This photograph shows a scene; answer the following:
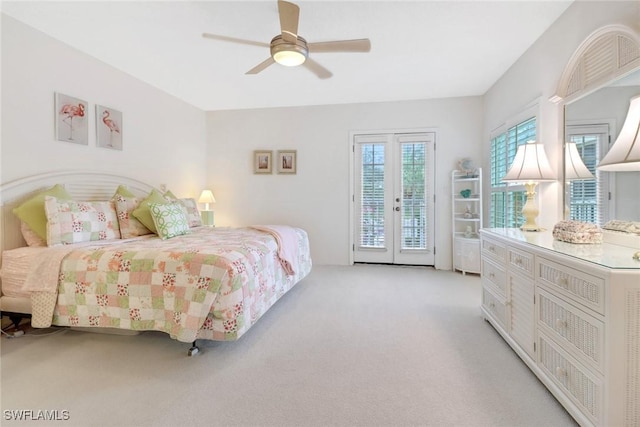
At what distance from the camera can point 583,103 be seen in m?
2.08

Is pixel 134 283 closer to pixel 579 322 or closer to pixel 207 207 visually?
pixel 579 322

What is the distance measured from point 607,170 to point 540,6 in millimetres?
1467

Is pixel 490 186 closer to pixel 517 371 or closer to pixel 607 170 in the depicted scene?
pixel 607 170

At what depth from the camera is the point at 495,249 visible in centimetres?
237

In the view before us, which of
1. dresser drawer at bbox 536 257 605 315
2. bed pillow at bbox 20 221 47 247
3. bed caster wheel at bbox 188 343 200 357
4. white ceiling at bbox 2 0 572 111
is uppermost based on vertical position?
white ceiling at bbox 2 0 572 111

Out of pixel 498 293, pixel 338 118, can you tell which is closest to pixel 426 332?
pixel 498 293

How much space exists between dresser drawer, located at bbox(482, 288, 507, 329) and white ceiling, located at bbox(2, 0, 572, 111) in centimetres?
233

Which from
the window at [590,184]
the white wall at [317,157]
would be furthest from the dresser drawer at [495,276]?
the white wall at [317,157]

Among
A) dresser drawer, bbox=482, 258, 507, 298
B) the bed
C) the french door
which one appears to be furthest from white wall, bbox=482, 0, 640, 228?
the bed

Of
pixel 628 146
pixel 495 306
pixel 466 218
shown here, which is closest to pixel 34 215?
pixel 495 306

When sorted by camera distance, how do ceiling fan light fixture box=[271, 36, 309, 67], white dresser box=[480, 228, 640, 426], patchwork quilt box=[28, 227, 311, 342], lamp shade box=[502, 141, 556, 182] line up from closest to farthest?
white dresser box=[480, 228, 640, 426] → patchwork quilt box=[28, 227, 311, 342] → ceiling fan light fixture box=[271, 36, 309, 67] → lamp shade box=[502, 141, 556, 182]

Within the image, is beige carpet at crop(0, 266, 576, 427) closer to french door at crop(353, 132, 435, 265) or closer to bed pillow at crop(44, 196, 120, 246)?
bed pillow at crop(44, 196, 120, 246)

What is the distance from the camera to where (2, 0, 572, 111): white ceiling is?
2.34m

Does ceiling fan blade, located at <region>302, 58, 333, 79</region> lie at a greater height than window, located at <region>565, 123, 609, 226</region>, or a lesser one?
greater
